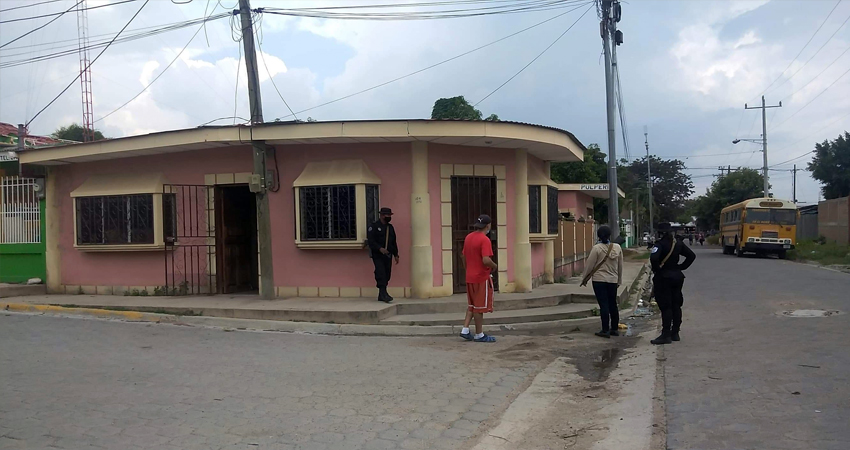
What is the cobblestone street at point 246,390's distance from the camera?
4.88 metres

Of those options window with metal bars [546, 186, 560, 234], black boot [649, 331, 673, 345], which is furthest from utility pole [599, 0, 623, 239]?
black boot [649, 331, 673, 345]

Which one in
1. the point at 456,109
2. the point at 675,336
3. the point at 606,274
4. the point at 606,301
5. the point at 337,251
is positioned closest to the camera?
the point at 675,336

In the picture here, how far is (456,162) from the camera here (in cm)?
1149

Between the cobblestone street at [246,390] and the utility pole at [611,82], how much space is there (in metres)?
8.18

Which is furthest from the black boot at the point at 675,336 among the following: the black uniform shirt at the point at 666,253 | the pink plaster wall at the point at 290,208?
the pink plaster wall at the point at 290,208

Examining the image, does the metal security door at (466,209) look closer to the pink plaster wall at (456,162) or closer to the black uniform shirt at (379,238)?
the pink plaster wall at (456,162)

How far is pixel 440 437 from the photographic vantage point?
16.0 feet

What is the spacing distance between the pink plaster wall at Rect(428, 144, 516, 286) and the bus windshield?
21.7 metres

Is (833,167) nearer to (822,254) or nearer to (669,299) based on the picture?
(822,254)

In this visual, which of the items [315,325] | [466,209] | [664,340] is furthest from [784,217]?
[315,325]

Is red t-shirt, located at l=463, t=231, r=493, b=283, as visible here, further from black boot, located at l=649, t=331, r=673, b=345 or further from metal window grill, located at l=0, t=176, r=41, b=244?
metal window grill, located at l=0, t=176, r=41, b=244

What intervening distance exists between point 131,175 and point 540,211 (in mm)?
7871

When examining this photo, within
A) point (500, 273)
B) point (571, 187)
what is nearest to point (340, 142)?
point (500, 273)

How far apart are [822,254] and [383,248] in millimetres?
23866
